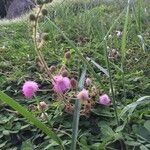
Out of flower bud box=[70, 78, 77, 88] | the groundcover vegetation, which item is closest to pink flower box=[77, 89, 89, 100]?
the groundcover vegetation

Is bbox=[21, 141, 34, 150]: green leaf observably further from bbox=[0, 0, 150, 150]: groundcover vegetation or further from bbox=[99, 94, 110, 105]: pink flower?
bbox=[99, 94, 110, 105]: pink flower

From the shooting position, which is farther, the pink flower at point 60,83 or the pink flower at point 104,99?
the pink flower at point 104,99

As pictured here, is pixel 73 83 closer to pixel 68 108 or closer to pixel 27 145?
pixel 68 108

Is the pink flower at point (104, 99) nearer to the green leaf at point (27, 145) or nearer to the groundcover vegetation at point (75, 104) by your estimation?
the groundcover vegetation at point (75, 104)

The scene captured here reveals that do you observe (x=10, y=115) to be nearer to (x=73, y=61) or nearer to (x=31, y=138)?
(x=31, y=138)

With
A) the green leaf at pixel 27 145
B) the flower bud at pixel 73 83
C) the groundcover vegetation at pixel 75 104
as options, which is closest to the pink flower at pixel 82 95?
the groundcover vegetation at pixel 75 104

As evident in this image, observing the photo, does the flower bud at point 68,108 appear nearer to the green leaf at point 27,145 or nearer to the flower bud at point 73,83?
the flower bud at point 73,83

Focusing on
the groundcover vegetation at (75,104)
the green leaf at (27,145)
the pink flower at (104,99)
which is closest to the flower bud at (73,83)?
the groundcover vegetation at (75,104)

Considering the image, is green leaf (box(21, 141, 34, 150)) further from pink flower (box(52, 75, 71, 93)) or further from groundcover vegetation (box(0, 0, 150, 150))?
pink flower (box(52, 75, 71, 93))

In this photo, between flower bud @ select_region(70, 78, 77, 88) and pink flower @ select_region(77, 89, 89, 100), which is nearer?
pink flower @ select_region(77, 89, 89, 100)

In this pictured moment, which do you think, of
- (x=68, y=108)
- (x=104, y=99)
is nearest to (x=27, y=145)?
(x=68, y=108)

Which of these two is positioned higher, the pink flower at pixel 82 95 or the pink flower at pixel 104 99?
the pink flower at pixel 82 95

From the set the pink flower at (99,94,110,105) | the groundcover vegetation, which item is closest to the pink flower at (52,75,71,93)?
the groundcover vegetation

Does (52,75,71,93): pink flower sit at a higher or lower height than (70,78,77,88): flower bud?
higher
